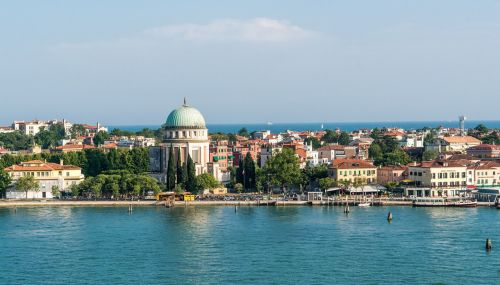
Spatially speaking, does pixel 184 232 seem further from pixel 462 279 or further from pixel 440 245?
pixel 462 279

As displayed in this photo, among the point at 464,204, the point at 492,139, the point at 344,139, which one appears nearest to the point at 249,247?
the point at 464,204

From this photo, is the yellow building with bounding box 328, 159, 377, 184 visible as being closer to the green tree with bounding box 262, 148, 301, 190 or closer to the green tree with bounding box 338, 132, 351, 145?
the green tree with bounding box 262, 148, 301, 190

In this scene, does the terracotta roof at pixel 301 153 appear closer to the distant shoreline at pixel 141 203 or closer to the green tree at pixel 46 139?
the distant shoreline at pixel 141 203

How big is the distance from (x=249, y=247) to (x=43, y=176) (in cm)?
2270

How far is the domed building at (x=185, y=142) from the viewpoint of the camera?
185ft

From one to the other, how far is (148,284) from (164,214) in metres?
17.5

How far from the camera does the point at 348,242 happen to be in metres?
33.8

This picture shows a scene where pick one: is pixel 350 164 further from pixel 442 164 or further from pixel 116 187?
pixel 116 187

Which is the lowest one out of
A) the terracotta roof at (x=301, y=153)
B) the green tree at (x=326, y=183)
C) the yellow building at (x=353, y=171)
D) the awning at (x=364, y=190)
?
the awning at (x=364, y=190)

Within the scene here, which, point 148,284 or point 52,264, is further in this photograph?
point 52,264

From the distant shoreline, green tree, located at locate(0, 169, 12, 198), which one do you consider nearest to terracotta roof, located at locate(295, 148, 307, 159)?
the distant shoreline

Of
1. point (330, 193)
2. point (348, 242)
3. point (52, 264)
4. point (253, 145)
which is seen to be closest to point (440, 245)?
point (348, 242)

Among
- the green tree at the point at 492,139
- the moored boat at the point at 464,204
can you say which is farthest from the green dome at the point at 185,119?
the green tree at the point at 492,139

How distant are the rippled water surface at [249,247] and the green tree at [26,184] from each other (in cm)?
504
